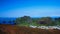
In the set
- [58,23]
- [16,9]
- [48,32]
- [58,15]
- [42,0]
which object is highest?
[42,0]

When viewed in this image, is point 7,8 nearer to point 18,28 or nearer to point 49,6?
point 18,28

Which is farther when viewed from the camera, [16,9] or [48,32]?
[16,9]

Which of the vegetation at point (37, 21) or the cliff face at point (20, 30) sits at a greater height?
the vegetation at point (37, 21)

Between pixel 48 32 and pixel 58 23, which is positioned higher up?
pixel 58 23

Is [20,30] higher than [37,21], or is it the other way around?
[37,21]

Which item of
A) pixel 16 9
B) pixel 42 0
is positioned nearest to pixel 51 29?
pixel 42 0

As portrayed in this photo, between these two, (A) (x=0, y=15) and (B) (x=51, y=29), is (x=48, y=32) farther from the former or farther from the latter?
(A) (x=0, y=15)

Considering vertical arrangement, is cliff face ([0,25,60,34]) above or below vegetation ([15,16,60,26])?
below
